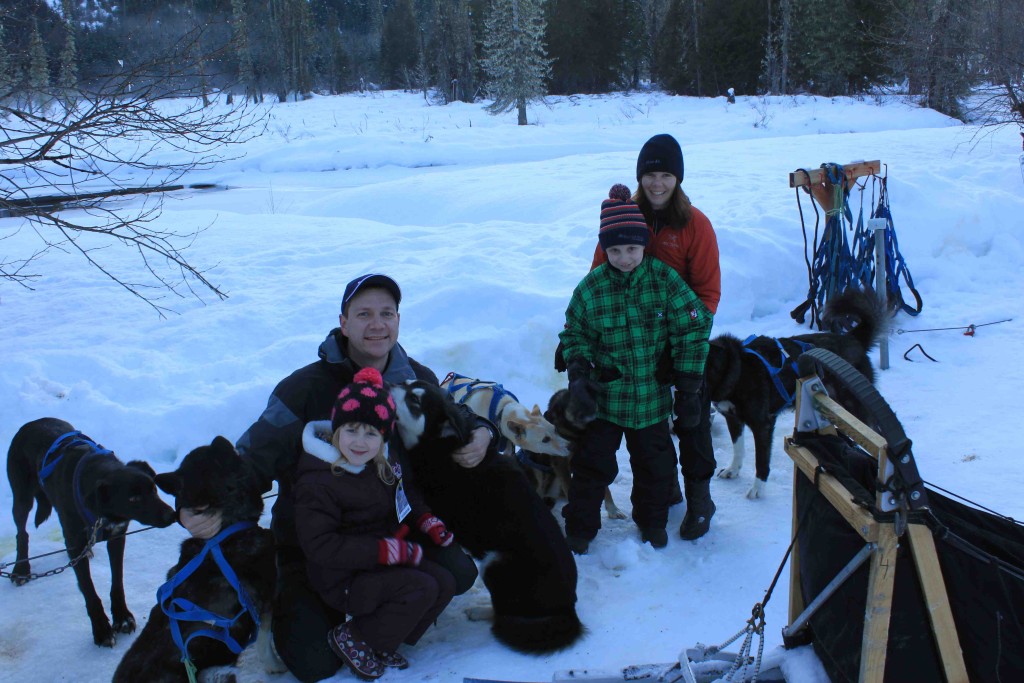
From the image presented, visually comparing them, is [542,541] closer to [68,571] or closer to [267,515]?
[267,515]

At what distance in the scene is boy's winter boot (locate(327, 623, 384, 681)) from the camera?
2.75m

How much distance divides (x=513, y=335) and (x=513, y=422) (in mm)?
2307

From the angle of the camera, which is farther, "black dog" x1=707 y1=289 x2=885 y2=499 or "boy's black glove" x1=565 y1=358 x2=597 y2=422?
"black dog" x1=707 y1=289 x2=885 y2=499

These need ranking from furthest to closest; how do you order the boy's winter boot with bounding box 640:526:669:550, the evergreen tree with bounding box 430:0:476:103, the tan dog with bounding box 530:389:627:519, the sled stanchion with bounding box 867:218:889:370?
1. the evergreen tree with bounding box 430:0:476:103
2. the sled stanchion with bounding box 867:218:889:370
3. the boy's winter boot with bounding box 640:526:669:550
4. the tan dog with bounding box 530:389:627:519

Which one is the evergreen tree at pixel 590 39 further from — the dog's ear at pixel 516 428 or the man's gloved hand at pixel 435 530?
the man's gloved hand at pixel 435 530

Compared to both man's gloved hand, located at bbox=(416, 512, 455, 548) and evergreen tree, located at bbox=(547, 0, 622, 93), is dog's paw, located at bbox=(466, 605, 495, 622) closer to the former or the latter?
man's gloved hand, located at bbox=(416, 512, 455, 548)

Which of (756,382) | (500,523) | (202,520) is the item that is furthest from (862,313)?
(202,520)

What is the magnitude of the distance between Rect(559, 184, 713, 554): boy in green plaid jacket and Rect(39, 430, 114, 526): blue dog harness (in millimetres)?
2187

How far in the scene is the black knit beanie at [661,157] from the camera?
11.8 ft

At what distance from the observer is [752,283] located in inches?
287

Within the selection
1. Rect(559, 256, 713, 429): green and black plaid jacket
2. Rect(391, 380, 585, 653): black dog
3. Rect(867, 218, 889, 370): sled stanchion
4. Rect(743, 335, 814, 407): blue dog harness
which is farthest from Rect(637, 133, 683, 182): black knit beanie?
Rect(867, 218, 889, 370): sled stanchion

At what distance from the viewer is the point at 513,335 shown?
19.5 feet

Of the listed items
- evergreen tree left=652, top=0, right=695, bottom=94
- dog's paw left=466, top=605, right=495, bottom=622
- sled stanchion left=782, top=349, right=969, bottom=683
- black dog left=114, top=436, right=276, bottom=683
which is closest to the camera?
sled stanchion left=782, top=349, right=969, bottom=683

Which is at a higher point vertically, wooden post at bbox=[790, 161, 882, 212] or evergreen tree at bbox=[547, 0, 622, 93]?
evergreen tree at bbox=[547, 0, 622, 93]
